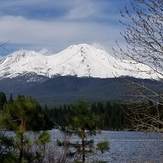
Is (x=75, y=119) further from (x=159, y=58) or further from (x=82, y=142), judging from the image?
(x=159, y=58)

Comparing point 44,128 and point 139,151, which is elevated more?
point 44,128

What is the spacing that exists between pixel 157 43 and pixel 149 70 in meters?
0.58

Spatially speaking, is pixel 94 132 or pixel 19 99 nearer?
pixel 19 99

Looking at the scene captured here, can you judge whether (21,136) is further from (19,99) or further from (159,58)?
(159,58)

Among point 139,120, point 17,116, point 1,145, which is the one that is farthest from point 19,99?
point 139,120

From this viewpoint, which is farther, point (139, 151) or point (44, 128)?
point (139, 151)

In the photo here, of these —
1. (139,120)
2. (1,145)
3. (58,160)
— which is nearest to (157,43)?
(139,120)

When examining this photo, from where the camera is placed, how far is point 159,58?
10961mm

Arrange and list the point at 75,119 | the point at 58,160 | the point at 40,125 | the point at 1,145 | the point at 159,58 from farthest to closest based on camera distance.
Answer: the point at 75,119 → the point at 40,125 → the point at 58,160 → the point at 1,145 → the point at 159,58

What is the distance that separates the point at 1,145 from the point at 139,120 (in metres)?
3.71

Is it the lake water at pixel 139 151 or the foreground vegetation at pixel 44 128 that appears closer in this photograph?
the foreground vegetation at pixel 44 128

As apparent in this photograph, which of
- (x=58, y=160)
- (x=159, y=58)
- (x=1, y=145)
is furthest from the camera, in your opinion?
(x=58, y=160)

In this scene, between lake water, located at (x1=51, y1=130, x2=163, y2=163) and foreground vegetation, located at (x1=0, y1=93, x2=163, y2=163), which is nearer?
foreground vegetation, located at (x1=0, y1=93, x2=163, y2=163)

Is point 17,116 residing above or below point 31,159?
above
